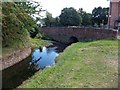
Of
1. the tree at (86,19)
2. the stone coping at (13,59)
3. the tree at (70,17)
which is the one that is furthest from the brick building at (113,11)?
the stone coping at (13,59)

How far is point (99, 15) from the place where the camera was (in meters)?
68.8

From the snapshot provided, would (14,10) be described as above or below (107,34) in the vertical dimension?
above

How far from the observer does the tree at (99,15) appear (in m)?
69.0

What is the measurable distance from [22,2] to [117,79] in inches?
578

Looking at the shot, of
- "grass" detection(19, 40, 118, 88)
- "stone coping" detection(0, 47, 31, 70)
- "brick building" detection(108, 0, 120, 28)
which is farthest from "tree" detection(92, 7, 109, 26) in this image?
"grass" detection(19, 40, 118, 88)

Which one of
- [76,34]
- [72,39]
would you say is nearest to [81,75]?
[76,34]

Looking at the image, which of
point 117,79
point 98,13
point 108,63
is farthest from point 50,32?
point 117,79

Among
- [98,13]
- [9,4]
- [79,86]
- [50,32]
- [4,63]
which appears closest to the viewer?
[79,86]

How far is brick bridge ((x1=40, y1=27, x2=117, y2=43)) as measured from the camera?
132ft

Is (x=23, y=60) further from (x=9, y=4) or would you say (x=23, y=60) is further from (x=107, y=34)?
(x=107, y=34)

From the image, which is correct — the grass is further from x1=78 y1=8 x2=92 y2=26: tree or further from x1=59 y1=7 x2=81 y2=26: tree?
x1=78 y1=8 x2=92 y2=26: tree

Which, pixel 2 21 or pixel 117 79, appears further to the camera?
pixel 2 21

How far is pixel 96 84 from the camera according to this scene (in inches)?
565

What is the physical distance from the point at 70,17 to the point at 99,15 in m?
7.04
